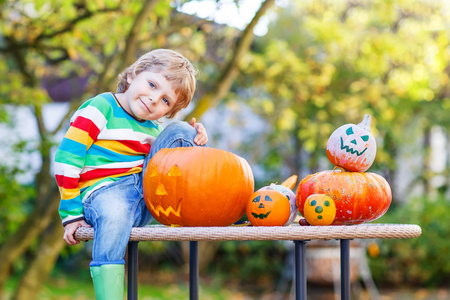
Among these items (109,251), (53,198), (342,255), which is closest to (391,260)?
(53,198)

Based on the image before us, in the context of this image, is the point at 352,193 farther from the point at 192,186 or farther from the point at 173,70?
the point at 173,70

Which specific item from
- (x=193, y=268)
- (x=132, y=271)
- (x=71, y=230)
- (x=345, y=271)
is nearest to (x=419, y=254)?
(x=345, y=271)

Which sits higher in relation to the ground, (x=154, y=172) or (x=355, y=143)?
(x=355, y=143)

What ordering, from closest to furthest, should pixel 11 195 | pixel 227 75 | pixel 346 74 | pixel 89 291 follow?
pixel 227 75
pixel 11 195
pixel 89 291
pixel 346 74

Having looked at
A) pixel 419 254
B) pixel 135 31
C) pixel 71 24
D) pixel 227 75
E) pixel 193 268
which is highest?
pixel 71 24

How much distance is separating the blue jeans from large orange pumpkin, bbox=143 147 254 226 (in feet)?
0.26

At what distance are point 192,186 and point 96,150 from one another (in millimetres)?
402

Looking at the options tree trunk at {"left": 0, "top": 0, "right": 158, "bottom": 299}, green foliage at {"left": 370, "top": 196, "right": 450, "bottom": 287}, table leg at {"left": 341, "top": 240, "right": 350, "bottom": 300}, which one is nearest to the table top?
table leg at {"left": 341, "top": 240, "right": 350, "bottom": 300}

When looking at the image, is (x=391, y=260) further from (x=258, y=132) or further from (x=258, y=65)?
(x=258, y=65)

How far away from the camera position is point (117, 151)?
1.95 metres

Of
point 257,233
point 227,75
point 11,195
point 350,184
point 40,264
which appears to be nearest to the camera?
point 257,233

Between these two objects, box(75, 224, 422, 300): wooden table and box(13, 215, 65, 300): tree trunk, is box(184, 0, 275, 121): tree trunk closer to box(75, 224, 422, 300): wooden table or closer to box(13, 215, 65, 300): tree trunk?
box(13, 215, 65, 300): tree trunk

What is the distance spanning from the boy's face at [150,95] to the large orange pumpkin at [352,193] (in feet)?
2.12

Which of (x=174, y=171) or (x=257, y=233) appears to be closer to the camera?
(x=257, y=233)
